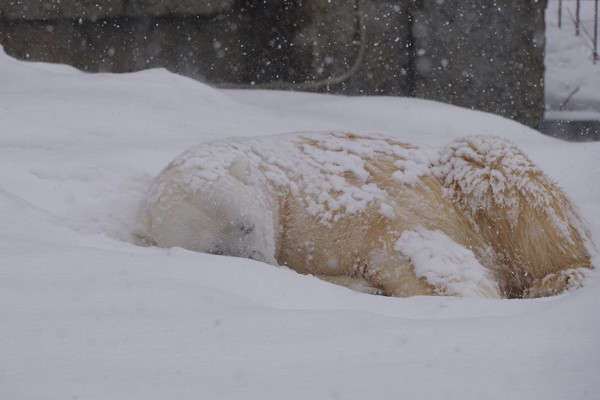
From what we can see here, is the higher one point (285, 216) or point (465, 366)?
point (465, 366)

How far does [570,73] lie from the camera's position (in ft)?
36.7

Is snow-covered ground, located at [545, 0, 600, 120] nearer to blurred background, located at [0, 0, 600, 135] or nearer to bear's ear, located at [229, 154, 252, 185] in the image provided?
blurred background, located at [0, 0, 600, 135]

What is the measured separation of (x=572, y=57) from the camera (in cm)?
1168

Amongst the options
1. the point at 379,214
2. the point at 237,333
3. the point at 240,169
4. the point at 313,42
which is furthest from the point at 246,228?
the point at 313,42

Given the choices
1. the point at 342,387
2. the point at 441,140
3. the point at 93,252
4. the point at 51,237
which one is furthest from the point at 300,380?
the point at 441,140

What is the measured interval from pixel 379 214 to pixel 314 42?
3.54m

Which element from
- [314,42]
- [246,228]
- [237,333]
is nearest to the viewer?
[237,333]

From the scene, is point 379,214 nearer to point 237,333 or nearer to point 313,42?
point 237,333

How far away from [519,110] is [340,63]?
5.38 feet

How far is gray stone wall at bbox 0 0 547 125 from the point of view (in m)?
5.94

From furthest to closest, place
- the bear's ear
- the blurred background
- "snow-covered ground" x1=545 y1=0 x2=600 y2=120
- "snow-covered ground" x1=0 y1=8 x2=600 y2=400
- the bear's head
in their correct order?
"snow-covered ground" x1=545 y1=0 x2=600 y2=120
the blurred background
the bear's ear
the bear's head
"snow-covered ground" x1=0 y1=8 x2=600 y2=400

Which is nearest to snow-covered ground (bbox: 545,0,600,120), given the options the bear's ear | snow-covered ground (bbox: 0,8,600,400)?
the bear's ear

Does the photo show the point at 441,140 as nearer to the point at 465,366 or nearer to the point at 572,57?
the point at 465,366

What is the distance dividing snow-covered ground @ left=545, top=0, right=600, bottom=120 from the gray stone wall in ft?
8.59
